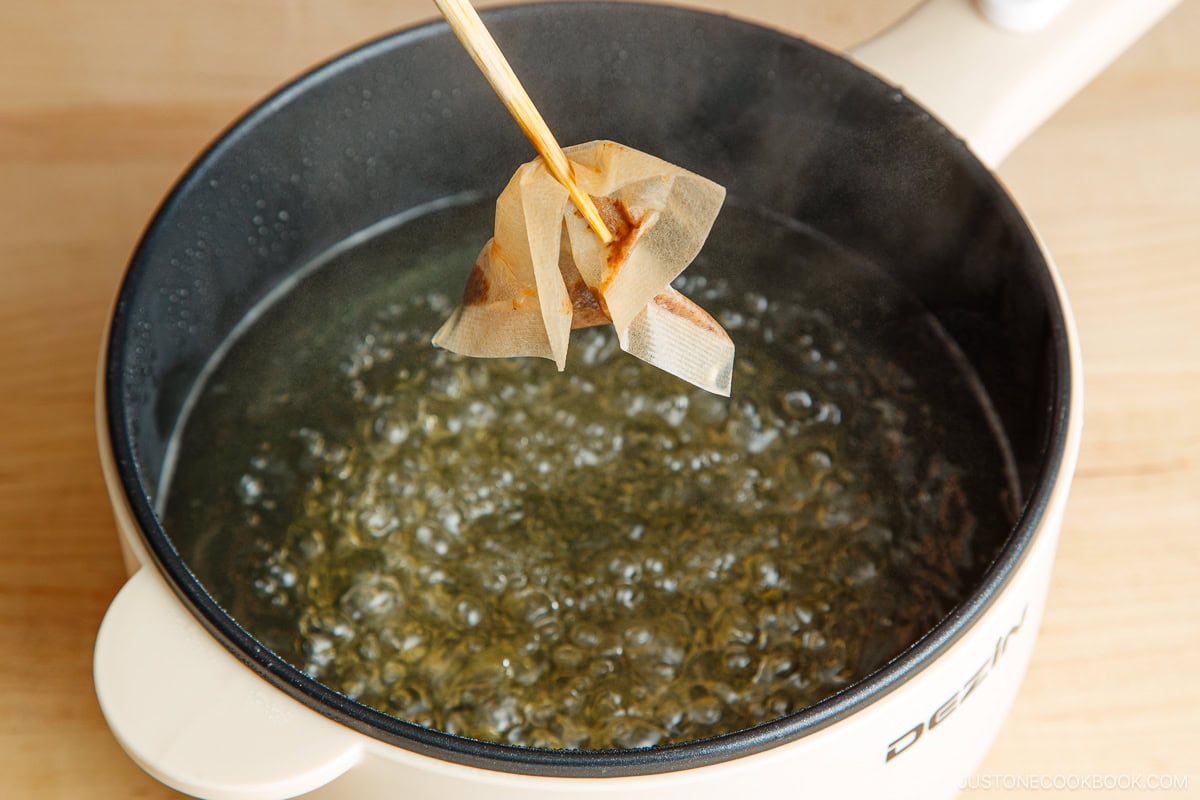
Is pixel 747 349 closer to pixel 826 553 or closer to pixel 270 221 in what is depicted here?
pixel 826 553

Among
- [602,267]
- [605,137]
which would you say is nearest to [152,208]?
[605,137]

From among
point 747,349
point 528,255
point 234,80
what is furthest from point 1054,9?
point 234,80

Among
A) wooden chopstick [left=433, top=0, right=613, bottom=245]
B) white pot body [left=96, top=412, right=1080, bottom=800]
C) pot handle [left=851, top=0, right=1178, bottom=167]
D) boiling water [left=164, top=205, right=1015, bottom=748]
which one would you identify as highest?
wooden chopstick [left=433, top=0, right=613, bottom=245]

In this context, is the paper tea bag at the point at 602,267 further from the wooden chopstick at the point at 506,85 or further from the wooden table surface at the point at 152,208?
the wooden table surface at the point at 152,208

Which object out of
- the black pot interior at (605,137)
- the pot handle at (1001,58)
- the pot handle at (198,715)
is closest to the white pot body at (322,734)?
the pot handle at (198,715)

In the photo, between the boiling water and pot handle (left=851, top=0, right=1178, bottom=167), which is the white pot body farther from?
pot handle (left=851, top=0, right=1178, bottom=167)

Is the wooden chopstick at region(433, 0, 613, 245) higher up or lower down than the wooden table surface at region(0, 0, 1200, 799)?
higher up

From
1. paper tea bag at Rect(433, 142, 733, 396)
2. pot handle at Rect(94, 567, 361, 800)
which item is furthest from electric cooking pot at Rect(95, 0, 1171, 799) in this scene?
paper tea bag at Rect(433, 142, 733, 396)
